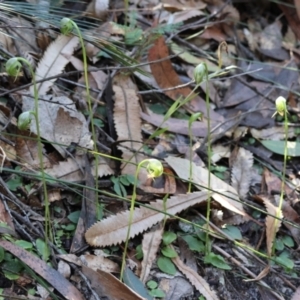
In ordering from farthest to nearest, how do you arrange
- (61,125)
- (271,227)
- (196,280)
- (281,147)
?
(281,147) → (61,125) → (271,227) → (196,280)

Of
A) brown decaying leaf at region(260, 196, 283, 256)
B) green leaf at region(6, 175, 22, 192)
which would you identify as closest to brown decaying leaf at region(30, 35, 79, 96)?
green leaf at region(6, 175, 22, 192)

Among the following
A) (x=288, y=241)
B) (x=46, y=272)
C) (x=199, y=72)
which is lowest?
(x=288, y=241)

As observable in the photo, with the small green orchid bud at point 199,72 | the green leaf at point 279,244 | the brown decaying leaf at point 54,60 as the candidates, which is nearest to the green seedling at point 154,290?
the green leaf at point 279,244

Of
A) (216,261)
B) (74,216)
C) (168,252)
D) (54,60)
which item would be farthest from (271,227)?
(54,60)

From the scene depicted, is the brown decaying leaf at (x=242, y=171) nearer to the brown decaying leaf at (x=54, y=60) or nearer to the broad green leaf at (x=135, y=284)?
the broad green leaf at (x=135, y=284)

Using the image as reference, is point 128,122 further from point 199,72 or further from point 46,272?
point 46,272

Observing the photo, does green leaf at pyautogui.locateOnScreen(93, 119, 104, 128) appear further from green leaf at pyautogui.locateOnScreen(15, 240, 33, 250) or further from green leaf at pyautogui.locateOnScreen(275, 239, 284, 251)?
green leaf at pyautogui.locateOnScreen(275, 239, 284, 251)
